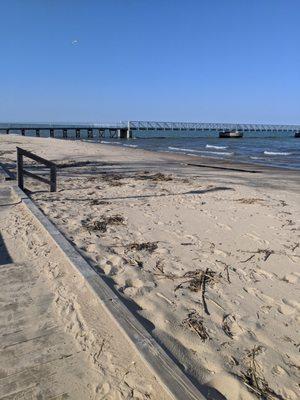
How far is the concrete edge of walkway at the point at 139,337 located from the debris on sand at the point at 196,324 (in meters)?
0.50

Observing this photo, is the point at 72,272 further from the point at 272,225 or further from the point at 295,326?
the point at 272,225

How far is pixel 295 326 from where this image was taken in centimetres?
342

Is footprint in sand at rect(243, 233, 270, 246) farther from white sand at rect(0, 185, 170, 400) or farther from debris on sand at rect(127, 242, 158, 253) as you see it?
white sand at rect(0, 185, 170, 400)

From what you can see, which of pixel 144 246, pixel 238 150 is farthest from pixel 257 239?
pixel 238 150

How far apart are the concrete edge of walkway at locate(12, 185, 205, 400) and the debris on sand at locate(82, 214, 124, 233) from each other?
53.5 inches

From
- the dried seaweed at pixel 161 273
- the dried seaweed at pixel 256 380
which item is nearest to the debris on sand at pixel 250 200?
the dried seaweed at pixel 161 273

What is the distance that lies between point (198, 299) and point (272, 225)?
3.30m

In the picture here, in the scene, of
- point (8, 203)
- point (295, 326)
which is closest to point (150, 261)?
point (295, 326)

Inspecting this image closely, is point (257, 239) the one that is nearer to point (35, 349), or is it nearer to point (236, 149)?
point (35, 349)

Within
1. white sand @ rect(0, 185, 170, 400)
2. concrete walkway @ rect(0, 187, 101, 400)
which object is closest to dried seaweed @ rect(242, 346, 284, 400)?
white sand @ rect(0, 185, 170, 400)

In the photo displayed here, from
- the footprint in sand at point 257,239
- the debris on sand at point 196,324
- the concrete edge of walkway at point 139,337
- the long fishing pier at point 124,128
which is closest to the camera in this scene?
the concrete edge of walkway at point 139,337

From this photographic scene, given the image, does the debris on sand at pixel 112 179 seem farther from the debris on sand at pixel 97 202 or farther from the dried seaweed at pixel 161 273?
the dried seaweed at pixel 161 273

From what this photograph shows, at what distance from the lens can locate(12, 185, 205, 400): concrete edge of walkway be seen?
2.38 meters

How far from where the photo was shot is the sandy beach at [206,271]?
285 cm
